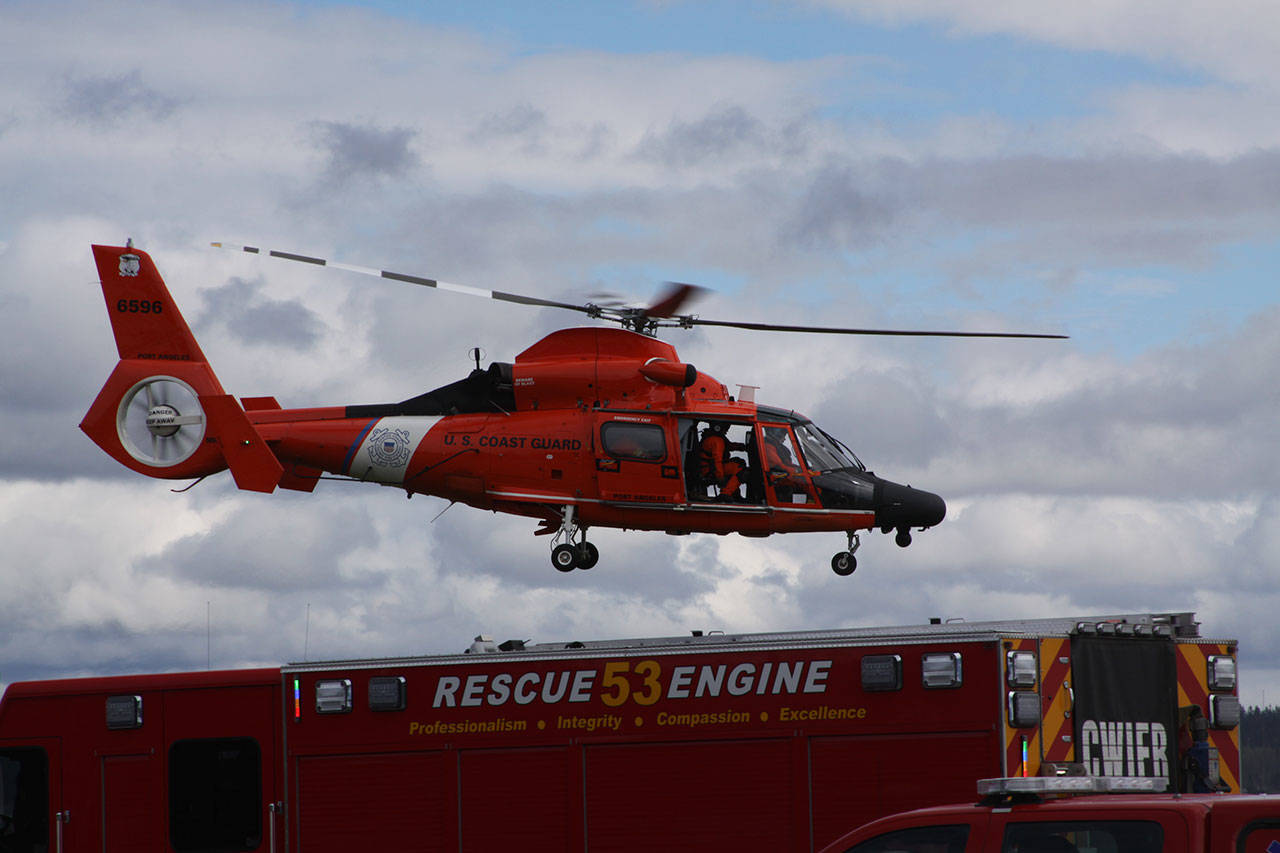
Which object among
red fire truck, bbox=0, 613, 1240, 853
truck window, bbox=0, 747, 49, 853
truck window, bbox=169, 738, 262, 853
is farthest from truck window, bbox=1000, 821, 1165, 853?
truck window, bbox=0, 747, 49, 853

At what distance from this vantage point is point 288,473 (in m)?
25.3

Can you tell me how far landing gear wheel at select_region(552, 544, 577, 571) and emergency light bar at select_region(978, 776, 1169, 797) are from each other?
54.9ft

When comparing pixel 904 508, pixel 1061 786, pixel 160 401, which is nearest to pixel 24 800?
pixel 1061 786

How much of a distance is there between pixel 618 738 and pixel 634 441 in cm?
1227

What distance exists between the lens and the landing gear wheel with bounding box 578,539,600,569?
2505 cm

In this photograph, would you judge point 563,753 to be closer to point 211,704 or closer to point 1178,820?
point 211,704

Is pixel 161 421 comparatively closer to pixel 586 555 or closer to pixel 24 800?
pixel 586 555

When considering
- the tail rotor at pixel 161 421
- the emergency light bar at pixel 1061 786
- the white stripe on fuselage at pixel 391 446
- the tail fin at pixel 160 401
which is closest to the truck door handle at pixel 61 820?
the emergency light bar at pixel 1061 786

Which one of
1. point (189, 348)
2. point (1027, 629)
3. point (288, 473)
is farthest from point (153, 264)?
point (1027, 629)

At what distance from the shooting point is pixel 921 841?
25.6 ft

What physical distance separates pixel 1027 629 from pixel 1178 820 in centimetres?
416

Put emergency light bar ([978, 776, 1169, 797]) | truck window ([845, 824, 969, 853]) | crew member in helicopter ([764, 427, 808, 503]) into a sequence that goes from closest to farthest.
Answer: emergency light bar ([978, 776, 1169, 797]), truck window ([845, 824, 969, 853]), crew member in helicopter ([764, 427, 808, 503])

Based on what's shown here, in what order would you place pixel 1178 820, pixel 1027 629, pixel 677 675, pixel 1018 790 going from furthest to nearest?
pixel 677 675 < pixel 1027 629 < pixel 1018 790 < pixel 1178 820

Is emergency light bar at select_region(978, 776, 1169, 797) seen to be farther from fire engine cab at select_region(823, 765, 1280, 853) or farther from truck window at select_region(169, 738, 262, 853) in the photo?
truck window at select_region(169, 738, 262, 853)
